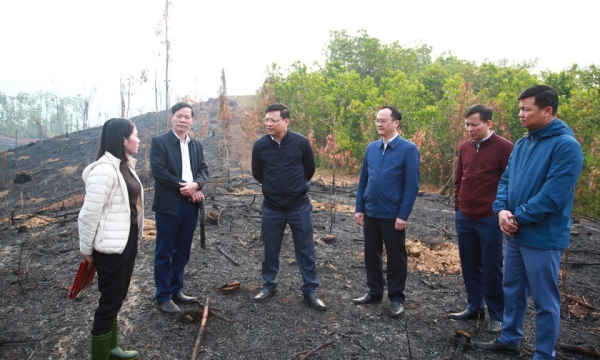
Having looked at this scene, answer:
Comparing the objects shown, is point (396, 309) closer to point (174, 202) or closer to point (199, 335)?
point (199, 335)

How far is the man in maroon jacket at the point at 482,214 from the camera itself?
345 centimetres

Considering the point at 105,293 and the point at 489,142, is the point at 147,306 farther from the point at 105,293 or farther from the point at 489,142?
the point at 489,142

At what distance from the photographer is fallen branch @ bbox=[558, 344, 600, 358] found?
3.10 metres

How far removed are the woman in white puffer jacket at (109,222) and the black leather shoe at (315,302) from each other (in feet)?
6.07

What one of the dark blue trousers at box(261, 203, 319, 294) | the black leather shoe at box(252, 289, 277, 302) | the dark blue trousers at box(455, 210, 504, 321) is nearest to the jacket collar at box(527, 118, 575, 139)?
the dark blue trousers at box(455, 210, 504, 321)

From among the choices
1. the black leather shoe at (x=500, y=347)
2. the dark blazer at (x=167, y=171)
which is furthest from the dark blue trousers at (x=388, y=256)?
the dark blazer at (x=167, y=171)

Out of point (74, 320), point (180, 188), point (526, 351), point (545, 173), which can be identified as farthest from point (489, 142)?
point (74, 320)

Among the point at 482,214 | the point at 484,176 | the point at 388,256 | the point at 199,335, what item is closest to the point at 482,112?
the point at 484,176

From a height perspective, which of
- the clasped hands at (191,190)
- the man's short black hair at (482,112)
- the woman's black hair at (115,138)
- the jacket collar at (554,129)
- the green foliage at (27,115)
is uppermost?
the green foliage at (27,115)

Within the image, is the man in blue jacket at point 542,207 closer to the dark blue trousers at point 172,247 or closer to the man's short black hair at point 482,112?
the man's short black hair at point 482,112

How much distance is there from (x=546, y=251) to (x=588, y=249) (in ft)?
17.5

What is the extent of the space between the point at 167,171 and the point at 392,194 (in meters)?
2.14

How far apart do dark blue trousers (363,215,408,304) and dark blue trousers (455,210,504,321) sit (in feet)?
1.76

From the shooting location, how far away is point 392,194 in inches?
146
